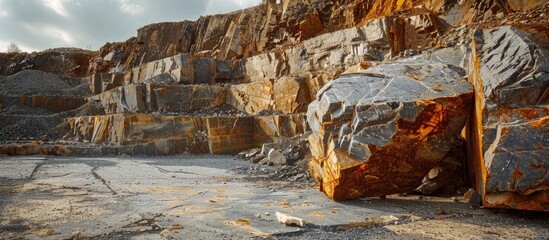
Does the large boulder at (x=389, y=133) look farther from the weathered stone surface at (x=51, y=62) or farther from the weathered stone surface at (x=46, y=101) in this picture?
the weathered stone surface at (x=51, y=62)

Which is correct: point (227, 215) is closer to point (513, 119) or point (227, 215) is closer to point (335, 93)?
point (335, 93)

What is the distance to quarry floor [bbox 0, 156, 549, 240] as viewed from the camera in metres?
2.67

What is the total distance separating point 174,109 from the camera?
576 inches

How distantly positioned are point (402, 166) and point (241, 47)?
69.8ft

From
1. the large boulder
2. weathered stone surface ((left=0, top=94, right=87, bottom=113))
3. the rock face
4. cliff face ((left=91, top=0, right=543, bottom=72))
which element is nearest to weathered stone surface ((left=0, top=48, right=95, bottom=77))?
cliff face ((left=91, top=0, right=543, bottom=72))

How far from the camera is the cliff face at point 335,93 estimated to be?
3.37m

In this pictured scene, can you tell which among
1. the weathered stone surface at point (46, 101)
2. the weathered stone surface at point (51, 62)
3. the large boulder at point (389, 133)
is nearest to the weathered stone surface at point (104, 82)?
the weathered stone surface at point (46, 101)

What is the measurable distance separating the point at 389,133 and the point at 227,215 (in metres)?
2.07

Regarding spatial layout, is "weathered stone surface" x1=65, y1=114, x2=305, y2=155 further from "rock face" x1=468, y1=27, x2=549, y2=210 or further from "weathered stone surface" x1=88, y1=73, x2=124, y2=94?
"weathered stone surface" x1=88, y1=73, x2=124, y2=94

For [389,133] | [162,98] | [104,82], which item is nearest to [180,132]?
[162,98]

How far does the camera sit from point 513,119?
3.25 meters

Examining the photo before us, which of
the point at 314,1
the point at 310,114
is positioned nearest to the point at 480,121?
the point at 310,114

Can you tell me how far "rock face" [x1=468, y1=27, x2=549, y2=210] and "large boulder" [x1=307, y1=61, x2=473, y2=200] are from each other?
1.18 ft

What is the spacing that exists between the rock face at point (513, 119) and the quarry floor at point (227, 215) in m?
0.29
